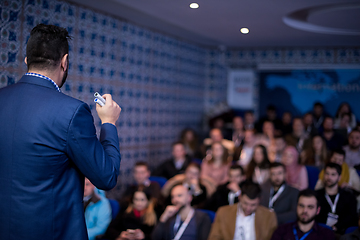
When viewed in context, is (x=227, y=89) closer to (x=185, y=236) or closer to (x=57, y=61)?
(x=185, y=236)

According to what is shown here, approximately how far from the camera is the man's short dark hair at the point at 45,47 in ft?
3.42

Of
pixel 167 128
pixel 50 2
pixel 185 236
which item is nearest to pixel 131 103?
pixel 167 128

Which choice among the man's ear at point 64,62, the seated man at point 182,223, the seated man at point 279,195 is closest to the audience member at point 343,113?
the seated man at point 279,195

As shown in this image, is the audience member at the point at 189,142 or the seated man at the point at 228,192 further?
the audience member at the point at 189,142

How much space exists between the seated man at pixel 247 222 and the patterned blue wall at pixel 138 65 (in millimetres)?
1965

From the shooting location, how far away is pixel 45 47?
1042mm

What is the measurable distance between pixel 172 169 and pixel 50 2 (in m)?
2.75

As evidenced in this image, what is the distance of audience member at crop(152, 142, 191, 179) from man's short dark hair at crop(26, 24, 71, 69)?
388 cm

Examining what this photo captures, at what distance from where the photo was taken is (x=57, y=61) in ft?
3.50

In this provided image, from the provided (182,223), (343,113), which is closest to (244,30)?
A: (343,113)

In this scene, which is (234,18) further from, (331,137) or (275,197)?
(331,137)

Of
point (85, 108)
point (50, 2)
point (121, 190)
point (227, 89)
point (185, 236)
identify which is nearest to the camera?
point (85, 108)

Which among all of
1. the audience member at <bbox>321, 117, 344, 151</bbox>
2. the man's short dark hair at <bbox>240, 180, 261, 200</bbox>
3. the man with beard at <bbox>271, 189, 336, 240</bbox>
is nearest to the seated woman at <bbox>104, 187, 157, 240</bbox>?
the man's short dark hair at <bbox>240, 180, 261, 200</bbox>

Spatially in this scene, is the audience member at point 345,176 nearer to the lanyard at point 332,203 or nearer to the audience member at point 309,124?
the lanyard at point 332,203
